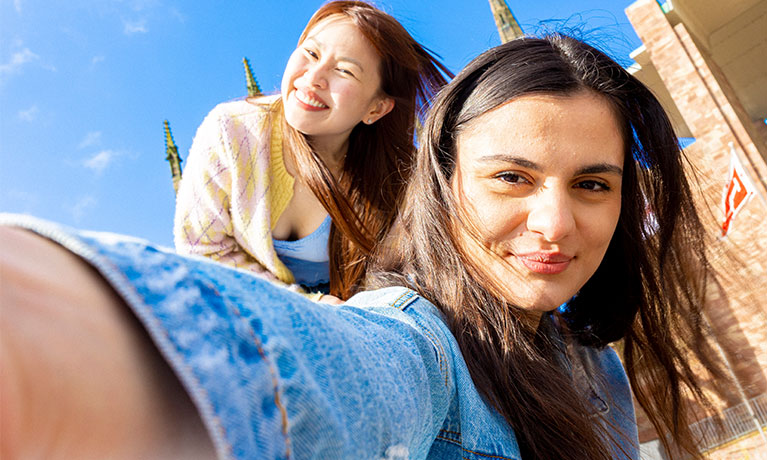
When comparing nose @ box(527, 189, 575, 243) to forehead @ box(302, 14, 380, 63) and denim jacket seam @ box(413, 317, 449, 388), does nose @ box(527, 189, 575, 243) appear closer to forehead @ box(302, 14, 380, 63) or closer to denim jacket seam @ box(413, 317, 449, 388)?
denim jacket seam @ box(413, 317, 449, 388)

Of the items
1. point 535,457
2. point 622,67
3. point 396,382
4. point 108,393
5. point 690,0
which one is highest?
point 690,0

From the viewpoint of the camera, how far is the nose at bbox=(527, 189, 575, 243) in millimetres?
1211

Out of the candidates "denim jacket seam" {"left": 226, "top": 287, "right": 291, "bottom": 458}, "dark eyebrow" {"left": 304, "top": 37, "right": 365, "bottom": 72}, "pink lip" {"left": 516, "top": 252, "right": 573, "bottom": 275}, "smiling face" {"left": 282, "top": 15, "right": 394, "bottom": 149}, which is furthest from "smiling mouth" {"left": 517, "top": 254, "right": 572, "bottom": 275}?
"dark eyebrow" {"left": 304, "top": 37, "right": 365, "bottom": 72}

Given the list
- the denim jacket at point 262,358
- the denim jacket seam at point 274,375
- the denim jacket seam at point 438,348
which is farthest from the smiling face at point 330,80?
the denim jacket seam at point 274,375

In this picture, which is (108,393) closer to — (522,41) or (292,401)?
(292,401)

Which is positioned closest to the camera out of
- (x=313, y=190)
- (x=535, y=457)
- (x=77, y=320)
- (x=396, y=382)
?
(x=77, y=320)

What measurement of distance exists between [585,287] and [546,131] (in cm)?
77

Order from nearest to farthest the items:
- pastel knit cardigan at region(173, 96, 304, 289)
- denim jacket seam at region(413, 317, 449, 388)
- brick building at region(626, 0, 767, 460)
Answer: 1. denim jacket seam at region(413, 317, 449, 388)
2. pastel knit cardigan at region(173, 96, 304, 289)
3. brick building at region(626, 0, 767, 460)

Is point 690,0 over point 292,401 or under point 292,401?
over

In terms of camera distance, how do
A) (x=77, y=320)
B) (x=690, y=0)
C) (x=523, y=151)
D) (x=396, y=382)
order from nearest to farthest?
1. (x=77, y=320)
2. (x=396, y=382)
3. (x=523, y=151)
4. (x=690, y=0)

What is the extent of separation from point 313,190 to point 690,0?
344 inches

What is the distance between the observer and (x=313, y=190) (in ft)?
7.27

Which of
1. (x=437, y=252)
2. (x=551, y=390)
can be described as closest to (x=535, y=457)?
(x=551, y=390)

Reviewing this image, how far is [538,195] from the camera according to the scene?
125 centimetres
